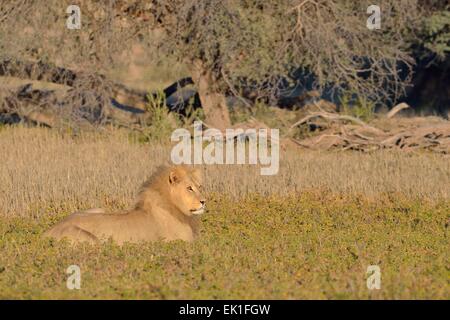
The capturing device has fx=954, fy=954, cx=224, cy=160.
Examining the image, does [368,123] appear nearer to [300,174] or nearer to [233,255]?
[300,174]

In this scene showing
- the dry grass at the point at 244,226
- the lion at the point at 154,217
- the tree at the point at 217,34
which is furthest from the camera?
the tree at the point at 217,34

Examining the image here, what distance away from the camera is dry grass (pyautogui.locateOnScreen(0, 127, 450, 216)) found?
13.4 m

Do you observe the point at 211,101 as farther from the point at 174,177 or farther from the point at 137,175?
the point at 174,177

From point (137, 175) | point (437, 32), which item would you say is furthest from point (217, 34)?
point (437, 32)

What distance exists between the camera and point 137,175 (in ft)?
48.4

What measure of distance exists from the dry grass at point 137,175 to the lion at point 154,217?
104 inches

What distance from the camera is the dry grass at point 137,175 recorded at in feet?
43.8

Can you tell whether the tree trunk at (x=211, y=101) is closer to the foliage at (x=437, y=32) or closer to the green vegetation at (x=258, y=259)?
the foliage at (x=437, y=32)

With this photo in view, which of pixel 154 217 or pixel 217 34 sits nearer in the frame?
pixel 154 217

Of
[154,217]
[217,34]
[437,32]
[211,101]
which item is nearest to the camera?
[154,217]

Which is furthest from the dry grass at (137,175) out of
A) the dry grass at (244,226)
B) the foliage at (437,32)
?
the foliage at (437,32)

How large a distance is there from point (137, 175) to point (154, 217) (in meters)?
4.69

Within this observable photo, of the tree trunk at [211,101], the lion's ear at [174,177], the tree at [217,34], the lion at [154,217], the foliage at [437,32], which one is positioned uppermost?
the foliage at [437,32]
